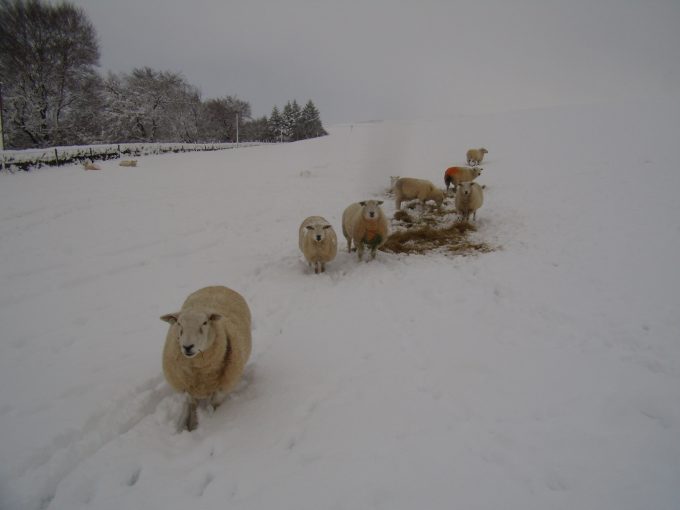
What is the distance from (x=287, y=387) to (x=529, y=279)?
18.1ft

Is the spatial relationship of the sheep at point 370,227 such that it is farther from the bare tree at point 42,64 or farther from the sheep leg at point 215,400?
the bare tree at point 42,64

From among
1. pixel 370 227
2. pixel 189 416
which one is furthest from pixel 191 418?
pixel 370 227

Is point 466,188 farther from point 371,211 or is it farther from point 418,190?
point 371,211

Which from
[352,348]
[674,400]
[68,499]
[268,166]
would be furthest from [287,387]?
[268,166]

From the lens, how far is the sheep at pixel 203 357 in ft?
10.8

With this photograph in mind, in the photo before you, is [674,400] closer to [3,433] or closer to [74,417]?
[74,417]

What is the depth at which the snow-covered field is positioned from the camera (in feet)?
9.53

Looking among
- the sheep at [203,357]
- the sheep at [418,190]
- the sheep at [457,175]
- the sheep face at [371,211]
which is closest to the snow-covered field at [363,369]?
the sheep at [203,357]

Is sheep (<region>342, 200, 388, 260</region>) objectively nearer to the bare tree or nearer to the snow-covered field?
the snow-covered field

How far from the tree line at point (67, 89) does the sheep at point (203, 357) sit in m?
39.7

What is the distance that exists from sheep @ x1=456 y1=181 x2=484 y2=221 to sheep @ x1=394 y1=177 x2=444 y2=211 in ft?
9.16

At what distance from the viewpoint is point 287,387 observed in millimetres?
4258

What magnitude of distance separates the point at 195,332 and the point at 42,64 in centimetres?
4070

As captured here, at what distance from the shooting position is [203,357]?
3.52 m
